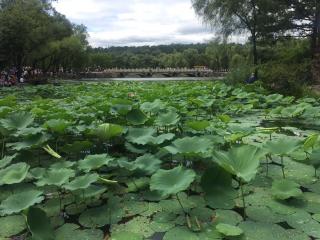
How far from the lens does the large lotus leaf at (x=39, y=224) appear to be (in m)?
2.25

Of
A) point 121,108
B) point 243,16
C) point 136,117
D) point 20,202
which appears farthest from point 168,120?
point 243,16

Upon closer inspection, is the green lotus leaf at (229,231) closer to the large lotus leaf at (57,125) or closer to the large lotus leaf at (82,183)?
the large lotus leaf at (82,183)

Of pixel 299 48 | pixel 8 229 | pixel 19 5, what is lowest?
pixel 8 229

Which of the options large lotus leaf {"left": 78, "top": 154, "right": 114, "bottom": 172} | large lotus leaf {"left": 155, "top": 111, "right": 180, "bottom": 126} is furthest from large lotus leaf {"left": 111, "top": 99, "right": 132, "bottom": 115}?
large lotus leaf {"left": 78, "top": 154, "right": 114, "bottom": 172}

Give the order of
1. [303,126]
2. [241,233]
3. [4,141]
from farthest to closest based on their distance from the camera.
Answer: [303,126], [4,141], [241,233]

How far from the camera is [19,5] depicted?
22.1 metres

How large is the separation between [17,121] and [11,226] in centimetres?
178

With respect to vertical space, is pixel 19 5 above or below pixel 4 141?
above

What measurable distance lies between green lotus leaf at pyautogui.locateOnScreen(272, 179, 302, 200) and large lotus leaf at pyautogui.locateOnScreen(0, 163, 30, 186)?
71.2 inches

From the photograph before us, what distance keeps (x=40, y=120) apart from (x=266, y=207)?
134 inches

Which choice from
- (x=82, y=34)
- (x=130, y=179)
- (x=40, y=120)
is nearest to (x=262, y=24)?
(x=40, y=120)

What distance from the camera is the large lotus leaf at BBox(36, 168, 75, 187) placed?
2.66 metres

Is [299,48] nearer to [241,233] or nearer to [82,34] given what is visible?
[241,233]

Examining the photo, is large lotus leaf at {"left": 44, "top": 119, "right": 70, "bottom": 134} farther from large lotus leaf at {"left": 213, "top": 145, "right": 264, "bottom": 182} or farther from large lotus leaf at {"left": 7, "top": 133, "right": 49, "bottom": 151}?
large lotus leaf at {"left": 213, "top": 145, "right": 264, "bottom": 182}
